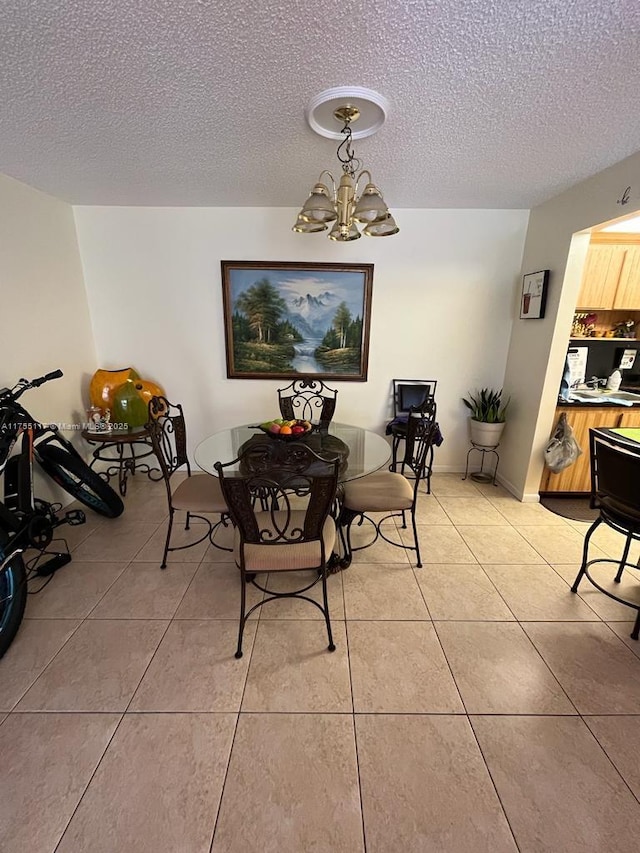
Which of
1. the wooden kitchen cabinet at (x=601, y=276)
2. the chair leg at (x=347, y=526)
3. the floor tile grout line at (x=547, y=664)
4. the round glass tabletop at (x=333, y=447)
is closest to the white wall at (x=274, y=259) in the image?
the wooden kitchen cabinet at (x=601, y=276)

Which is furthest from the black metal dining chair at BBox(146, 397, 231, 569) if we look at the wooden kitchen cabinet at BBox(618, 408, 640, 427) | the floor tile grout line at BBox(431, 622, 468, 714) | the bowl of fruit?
the wooden kitchen cabinet at BBox(618, 408, 640, 427)

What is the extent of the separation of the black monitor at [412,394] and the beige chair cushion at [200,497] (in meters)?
1.96

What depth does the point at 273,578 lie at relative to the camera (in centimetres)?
212

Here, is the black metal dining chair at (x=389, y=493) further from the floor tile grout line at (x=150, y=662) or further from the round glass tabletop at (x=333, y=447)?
the floor tile grout line at (x=150, y=662)

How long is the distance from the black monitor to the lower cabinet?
1.09m

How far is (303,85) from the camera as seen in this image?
56.2 inches

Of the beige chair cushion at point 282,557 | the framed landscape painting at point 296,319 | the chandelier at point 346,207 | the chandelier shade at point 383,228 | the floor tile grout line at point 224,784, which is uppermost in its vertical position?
the chandelier at point 346,207

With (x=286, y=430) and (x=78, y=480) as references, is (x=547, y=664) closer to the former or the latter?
(x=286, y=430)

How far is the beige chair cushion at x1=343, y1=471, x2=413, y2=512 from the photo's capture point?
2088 millimetres

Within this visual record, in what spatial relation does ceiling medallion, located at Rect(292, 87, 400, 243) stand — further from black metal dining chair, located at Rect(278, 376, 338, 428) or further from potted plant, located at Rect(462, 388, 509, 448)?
potted plant, located at Rect(462, 388, 509, 448)

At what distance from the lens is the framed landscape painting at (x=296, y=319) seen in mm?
3160

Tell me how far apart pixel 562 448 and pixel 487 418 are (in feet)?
2.08

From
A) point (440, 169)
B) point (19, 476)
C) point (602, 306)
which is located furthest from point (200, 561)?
point (602, 306)

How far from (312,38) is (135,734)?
255cm
